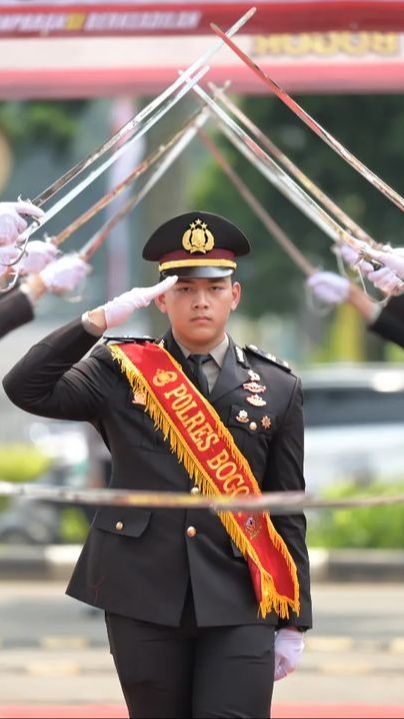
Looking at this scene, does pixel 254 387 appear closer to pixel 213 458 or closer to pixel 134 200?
pixel 213 458

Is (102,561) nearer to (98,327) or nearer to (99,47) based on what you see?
(98,327)

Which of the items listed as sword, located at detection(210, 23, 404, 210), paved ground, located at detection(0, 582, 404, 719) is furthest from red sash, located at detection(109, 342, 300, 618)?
paved ground, located at detection(0, 582, 404, 719)

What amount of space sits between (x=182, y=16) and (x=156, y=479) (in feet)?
7.72

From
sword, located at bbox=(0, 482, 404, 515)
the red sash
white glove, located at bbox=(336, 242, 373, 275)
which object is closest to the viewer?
sword, located at bbox=(0, 482, 404, 515)

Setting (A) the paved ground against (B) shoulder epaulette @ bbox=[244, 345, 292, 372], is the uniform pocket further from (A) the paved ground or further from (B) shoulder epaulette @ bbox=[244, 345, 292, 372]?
(A) the paved ground

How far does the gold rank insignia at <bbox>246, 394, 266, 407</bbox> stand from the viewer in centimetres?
527

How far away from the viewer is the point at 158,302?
5.39 m

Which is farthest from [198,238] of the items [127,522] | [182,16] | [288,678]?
[288,678]

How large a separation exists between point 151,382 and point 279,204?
14.5 metres

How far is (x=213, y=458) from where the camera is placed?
17.1ft

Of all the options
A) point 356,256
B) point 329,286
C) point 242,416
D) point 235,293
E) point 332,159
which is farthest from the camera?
point 332,159

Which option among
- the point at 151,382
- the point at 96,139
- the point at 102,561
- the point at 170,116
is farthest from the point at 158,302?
the point at 96,139

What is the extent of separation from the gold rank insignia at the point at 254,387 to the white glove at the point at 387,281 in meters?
0.79

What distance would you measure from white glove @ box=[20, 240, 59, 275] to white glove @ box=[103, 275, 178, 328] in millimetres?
1327
